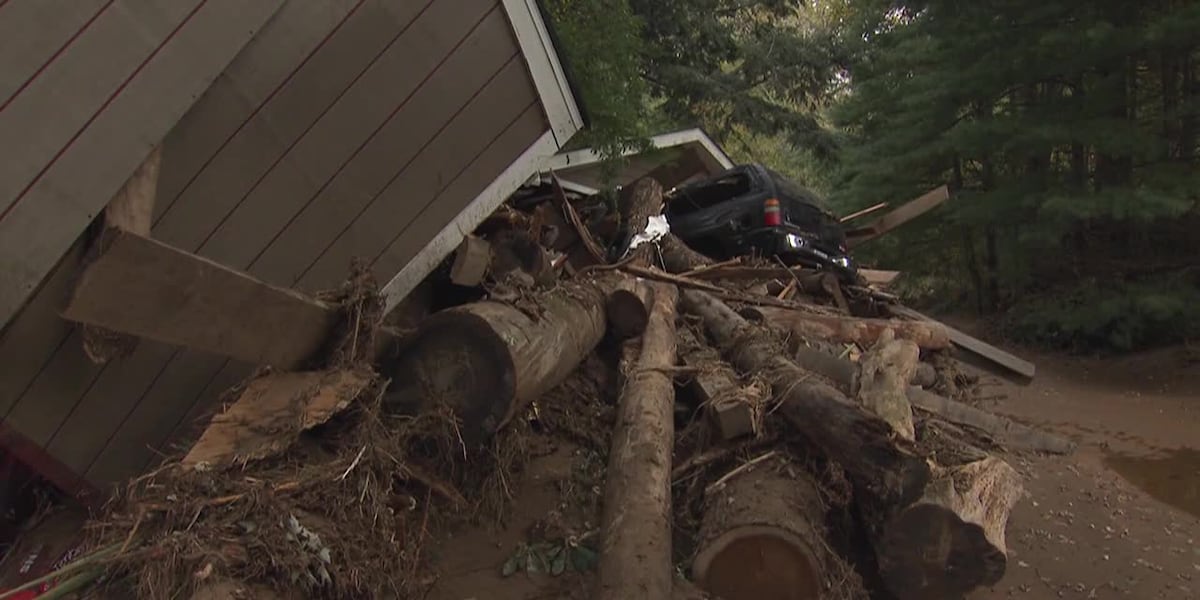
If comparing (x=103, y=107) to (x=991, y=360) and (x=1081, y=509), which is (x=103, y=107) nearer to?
(x=1081, y=509)

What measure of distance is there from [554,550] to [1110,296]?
13612 mm

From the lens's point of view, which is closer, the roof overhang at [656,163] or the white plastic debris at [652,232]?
the white plastic debris at [652,232]

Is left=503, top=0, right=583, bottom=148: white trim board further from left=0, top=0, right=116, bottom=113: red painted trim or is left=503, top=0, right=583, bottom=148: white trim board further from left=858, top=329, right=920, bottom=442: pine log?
left=858, top=329, right=920, bottom=442: pine log

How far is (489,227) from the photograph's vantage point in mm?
6195

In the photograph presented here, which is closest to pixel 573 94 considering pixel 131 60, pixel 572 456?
pixel 572 456

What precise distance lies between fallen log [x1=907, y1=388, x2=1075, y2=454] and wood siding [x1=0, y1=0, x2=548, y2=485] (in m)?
3.07

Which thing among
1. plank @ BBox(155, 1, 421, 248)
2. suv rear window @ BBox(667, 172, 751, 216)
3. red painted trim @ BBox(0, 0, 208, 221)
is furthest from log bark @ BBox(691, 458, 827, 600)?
suv rear window @ BBox(667, 172, 751, 216)

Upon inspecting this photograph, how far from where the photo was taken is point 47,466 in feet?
12.2

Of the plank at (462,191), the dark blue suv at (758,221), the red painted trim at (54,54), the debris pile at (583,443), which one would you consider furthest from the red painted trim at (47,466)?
the dark blue suv at (758,221)

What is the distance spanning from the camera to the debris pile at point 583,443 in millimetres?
2883

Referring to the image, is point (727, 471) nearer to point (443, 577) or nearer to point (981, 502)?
point (981, 502)

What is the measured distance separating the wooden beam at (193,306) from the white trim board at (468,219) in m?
1.12

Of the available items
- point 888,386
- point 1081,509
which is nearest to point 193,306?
point 888,386

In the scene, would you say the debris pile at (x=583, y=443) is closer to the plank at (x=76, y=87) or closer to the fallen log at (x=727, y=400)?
the fallen log at (x=727, y=400)
